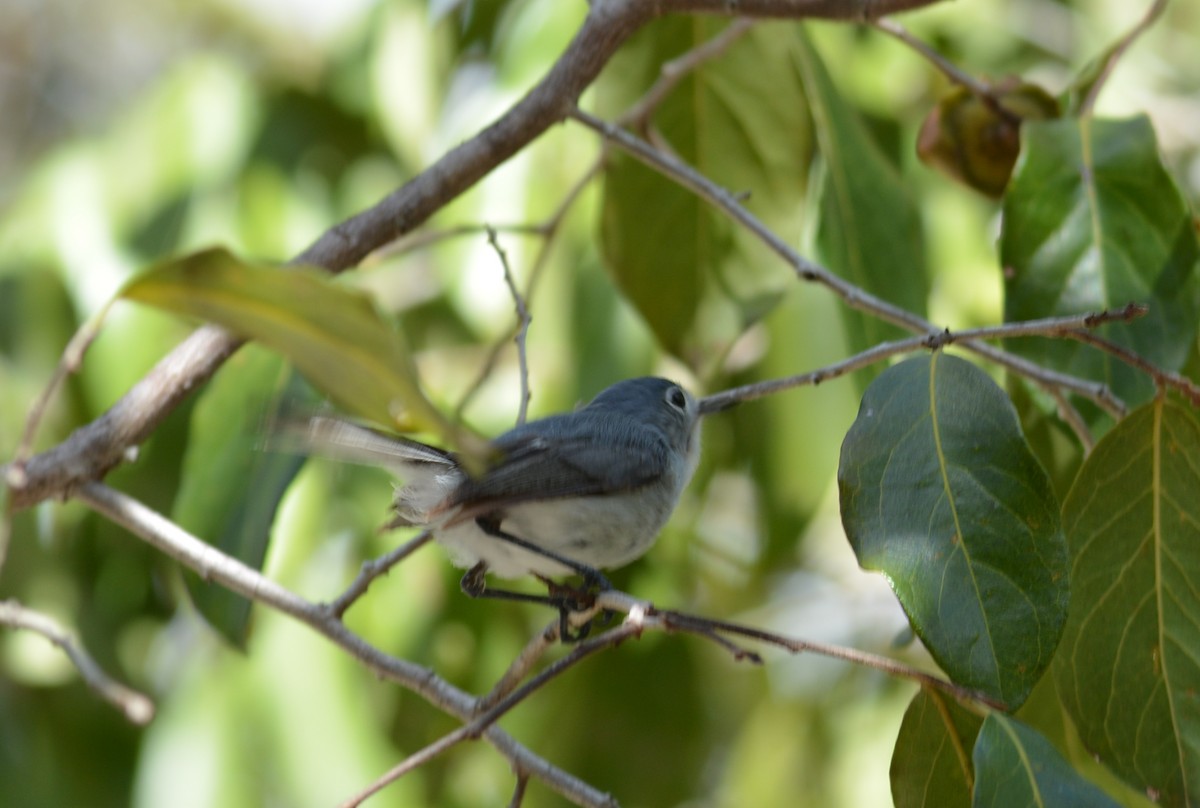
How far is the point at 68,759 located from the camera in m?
3.38

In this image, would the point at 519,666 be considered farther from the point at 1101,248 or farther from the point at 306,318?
the point at 1101,248

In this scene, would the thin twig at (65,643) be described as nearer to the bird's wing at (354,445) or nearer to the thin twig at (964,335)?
the bird's wing at (354,445)

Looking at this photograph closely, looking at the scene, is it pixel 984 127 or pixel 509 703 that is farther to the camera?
pixel 984 127

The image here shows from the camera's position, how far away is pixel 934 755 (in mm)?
1439

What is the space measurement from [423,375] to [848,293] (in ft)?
5.95

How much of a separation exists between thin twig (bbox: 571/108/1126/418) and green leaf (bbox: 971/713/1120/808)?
541mm

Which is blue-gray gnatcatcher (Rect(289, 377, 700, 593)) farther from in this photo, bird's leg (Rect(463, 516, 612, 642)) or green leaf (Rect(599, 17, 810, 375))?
green leaf (Rect(599, 17, 810, 375))

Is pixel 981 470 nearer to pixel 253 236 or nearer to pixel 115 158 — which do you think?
A: pixel 253 236

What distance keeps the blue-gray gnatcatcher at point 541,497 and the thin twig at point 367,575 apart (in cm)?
4

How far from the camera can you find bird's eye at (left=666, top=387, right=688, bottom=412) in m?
2.15

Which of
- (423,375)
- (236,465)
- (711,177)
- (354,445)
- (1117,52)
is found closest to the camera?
(354,445)

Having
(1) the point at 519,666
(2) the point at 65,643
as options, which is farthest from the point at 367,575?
(2) the point at 65,643

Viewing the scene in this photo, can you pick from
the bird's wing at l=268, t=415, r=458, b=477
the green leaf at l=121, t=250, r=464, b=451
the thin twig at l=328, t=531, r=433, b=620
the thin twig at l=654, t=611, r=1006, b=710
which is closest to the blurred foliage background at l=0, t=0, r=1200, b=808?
the bird's wing at l=268, t=415, r=458, b=477

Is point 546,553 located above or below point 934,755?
above
